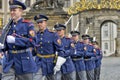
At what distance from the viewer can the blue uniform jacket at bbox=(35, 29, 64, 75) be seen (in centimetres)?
903

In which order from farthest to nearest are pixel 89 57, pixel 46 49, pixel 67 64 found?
pixel 89 57
pixel 67 64
pixel 46 49

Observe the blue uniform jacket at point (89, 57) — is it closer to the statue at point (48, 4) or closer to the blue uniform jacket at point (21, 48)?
the blue uniform jacket at point (21, 48)

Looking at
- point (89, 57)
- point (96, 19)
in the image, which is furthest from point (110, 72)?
point (96, 19)

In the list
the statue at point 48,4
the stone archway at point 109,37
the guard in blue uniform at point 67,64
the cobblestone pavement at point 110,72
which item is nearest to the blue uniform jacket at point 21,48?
the guard in blue uniform at point 67,64

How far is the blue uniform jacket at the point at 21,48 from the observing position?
738 cm

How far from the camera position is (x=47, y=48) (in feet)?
29.7

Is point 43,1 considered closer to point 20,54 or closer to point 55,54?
point 55,54

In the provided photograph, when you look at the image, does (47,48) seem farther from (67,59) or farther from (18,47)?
(67,59)

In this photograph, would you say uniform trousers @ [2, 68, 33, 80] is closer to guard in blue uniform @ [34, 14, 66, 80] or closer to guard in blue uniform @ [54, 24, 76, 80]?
guard in blue uniform @ [34, 14, 66, 80]

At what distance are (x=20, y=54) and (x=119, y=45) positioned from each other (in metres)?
34.5

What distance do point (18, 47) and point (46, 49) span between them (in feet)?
5.50

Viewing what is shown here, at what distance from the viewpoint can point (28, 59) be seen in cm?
748

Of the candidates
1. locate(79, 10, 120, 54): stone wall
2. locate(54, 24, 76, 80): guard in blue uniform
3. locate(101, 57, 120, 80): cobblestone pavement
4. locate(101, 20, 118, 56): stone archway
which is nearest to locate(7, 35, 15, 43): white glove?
locate(54, 24, 76, 80): guard in blue uniform

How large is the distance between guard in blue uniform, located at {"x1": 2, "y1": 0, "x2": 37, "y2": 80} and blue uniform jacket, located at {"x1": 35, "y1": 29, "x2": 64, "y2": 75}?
1488mm
